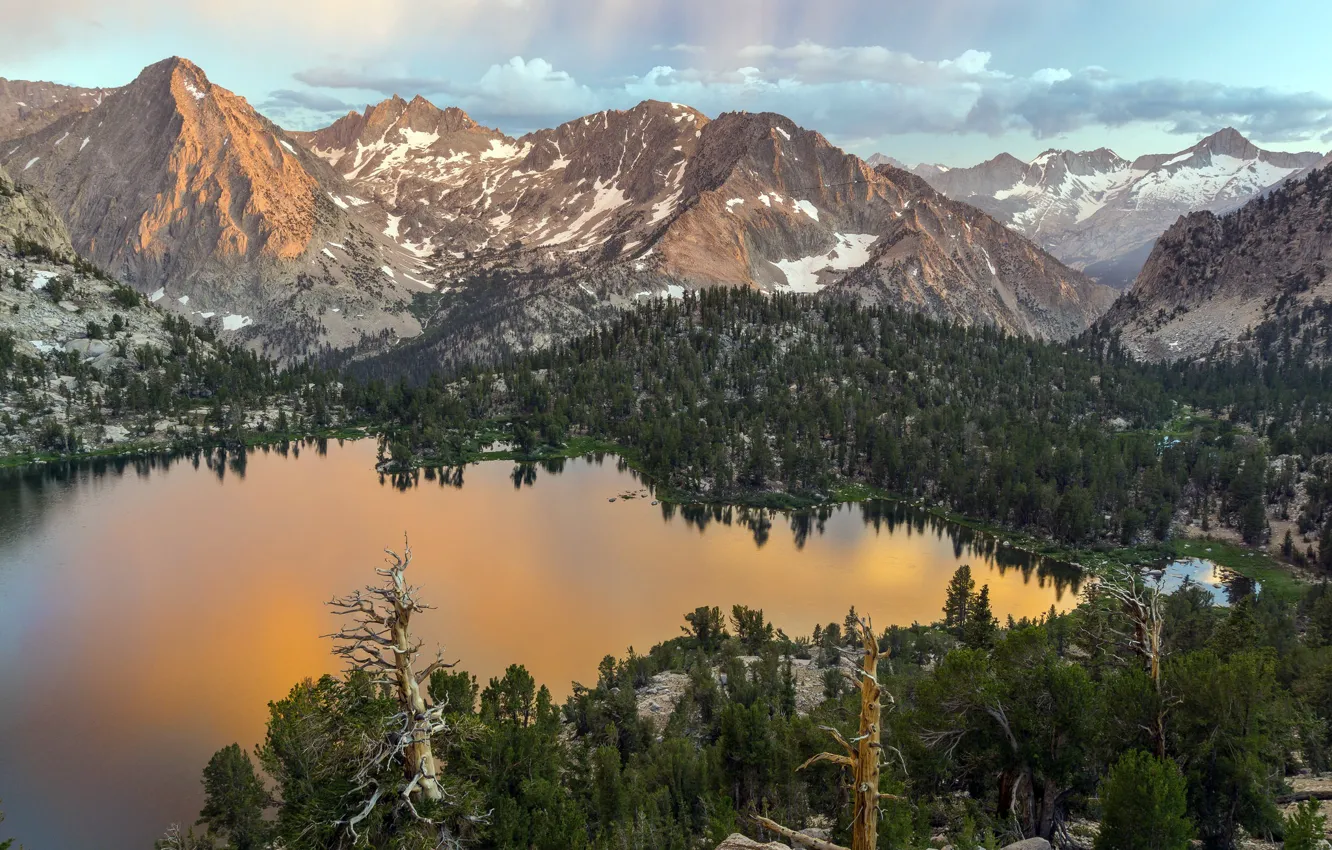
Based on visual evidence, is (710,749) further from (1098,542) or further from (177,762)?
(1098,542)

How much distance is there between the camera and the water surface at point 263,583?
43250 millimetres

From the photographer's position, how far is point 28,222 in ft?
527

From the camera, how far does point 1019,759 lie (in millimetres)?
23031

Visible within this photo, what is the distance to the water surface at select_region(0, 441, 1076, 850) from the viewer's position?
43250 mm

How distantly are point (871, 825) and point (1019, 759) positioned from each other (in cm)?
1412

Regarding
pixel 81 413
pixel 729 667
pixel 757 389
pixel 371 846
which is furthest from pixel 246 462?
pixel 371 846

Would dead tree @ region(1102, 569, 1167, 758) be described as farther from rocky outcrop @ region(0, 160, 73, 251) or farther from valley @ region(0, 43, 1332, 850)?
rocky outcrop @ region(0, 160, 73, 251)

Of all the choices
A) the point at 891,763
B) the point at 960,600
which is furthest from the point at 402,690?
the point at 960,600

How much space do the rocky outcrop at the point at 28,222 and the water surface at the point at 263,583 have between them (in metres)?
71.7

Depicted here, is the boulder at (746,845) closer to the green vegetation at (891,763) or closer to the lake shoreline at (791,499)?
the green vegetation at (891,763)

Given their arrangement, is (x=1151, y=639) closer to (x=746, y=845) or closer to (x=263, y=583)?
(x=746, y=845)

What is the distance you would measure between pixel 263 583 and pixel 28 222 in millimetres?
137812

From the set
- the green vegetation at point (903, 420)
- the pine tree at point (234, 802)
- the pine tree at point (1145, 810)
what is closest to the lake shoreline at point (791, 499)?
the green vegetation at point (903, 420)

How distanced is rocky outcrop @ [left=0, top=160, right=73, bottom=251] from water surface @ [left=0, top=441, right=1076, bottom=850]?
71.7m
